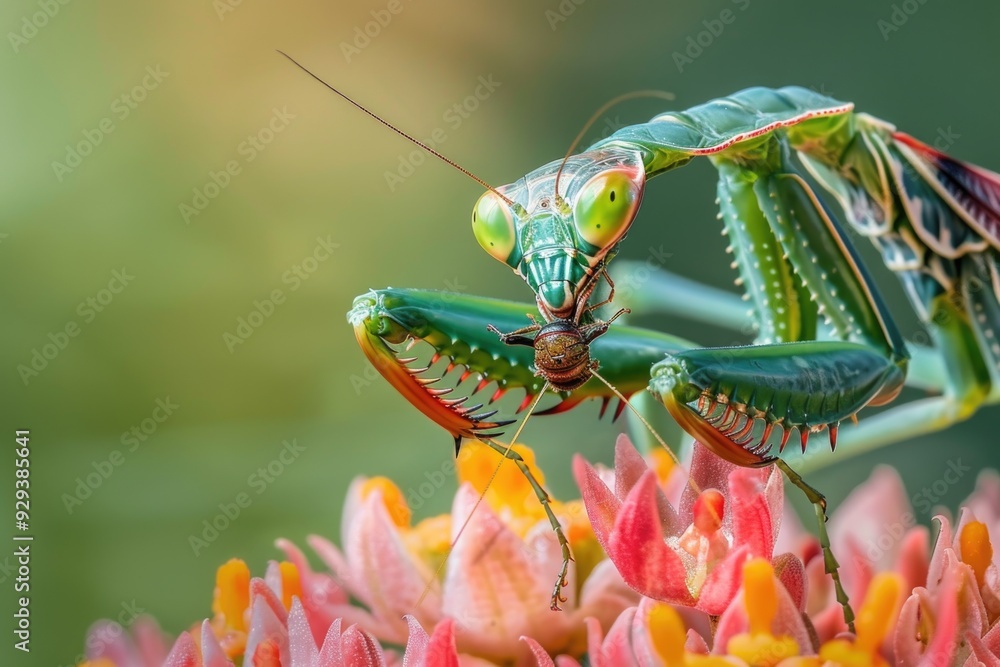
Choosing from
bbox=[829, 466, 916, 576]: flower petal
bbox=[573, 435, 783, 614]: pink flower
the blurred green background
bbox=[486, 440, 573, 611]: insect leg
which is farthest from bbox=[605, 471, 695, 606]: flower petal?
the blurred green background

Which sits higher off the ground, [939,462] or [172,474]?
[939,462]

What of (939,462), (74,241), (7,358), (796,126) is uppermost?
(939,462)

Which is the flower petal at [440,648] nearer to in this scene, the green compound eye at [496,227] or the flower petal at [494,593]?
the flower petal at [494,593]

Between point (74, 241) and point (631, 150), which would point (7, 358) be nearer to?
point (74, 241)

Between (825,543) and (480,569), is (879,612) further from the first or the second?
(480,569)

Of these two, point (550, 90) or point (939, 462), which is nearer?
point (939, 462)

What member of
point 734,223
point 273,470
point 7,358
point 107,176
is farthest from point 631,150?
point 107,176

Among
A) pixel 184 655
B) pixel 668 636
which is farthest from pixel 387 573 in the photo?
pixel 668 636

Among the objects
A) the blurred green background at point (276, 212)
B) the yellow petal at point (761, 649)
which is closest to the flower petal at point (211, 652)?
the yellow petal at point (761, 649)
